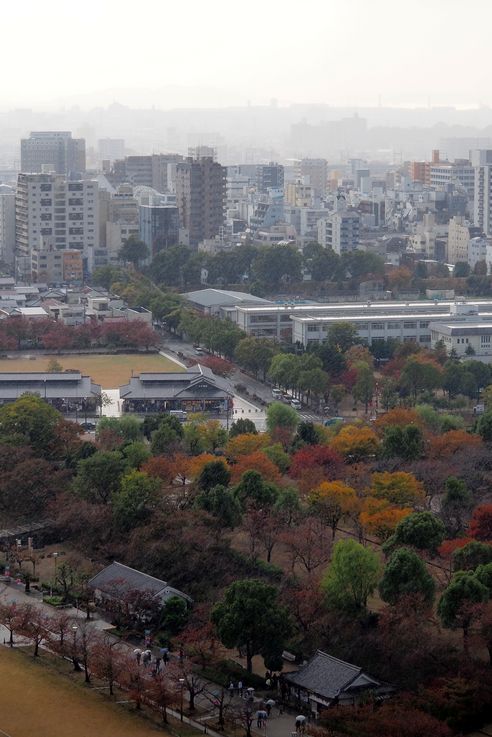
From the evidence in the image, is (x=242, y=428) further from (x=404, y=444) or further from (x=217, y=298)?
(x=217, y=298)

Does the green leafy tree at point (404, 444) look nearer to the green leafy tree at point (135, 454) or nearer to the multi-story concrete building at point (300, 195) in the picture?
the green leafy tree at point (135, 454)

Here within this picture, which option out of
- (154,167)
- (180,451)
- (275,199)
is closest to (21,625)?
(180,451)

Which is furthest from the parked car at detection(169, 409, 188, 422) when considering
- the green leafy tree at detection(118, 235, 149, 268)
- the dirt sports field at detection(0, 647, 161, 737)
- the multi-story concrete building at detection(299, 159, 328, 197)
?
the multi-story concrete building at detection(299, 159, 328, 197)

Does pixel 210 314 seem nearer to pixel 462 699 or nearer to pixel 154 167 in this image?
pixel 462 699

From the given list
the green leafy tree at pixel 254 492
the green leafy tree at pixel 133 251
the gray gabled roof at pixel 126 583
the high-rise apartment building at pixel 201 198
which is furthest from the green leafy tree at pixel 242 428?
the high-rise apartment building at pixel 201 198

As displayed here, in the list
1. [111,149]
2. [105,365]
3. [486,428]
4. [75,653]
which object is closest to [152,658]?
[75,653]

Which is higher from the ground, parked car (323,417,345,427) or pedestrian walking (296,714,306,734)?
parked car (323,417,345,427)

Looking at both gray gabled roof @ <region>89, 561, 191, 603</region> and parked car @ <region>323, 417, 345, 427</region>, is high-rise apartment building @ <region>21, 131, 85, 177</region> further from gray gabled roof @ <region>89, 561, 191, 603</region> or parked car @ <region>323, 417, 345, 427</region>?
gray gabled roof @ <region>89, 561, 191, 603</region>
